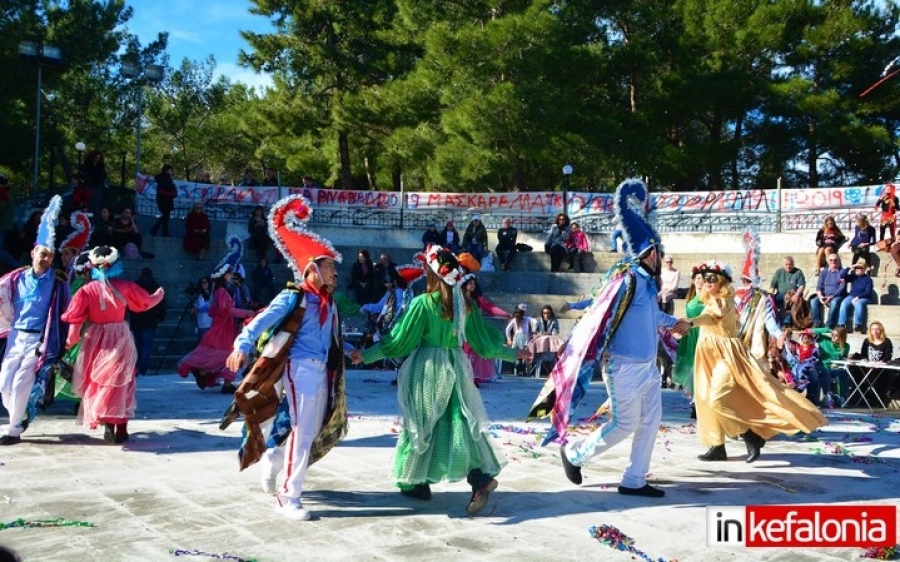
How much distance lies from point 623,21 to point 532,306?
13.7 m

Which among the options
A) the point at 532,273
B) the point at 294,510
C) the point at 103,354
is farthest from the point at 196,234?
the point at 294,510

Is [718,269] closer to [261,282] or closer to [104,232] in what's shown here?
[261,282]

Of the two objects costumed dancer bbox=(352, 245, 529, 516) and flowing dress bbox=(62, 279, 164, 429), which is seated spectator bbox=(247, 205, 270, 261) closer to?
flowing dress bbox=(62, 279, 164, 429)

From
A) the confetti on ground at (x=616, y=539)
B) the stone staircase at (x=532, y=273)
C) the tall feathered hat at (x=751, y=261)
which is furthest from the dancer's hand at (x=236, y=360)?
the stone staircase at (x=532, y=273)

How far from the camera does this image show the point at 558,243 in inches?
811

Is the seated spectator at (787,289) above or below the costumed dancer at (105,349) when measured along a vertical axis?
above

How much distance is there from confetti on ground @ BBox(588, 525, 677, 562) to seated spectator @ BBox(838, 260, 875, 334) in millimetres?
A: 11370

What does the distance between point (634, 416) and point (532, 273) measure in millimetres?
14079

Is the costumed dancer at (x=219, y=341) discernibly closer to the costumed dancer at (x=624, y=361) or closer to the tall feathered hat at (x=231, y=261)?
the tall feathered hat at (x=231, y=261)

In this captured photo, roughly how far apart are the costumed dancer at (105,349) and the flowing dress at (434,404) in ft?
10.3

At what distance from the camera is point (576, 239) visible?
20844mm

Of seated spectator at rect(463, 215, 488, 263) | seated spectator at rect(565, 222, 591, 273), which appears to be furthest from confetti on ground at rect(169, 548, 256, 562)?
seated spectator at rect(565, 222, 591, 273)

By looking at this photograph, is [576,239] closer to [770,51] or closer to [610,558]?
[770,51]

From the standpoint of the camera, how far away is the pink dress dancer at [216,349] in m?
12.0
